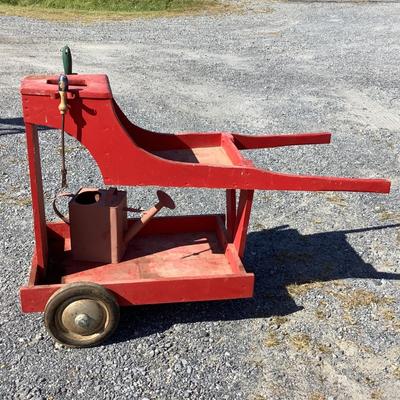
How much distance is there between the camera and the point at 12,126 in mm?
7840

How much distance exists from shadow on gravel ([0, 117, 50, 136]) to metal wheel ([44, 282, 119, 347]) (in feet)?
15.1

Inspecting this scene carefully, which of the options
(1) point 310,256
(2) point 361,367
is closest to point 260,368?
(2) point 361,367

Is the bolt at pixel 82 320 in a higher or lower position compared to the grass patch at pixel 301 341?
higher

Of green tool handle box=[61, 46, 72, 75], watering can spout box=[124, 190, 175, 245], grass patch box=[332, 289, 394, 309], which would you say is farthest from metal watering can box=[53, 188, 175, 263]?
grass patch box=[332, 289, 394, 309]

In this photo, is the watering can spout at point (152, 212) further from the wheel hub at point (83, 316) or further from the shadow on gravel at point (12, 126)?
the shadow on gravel at point (12, 126)

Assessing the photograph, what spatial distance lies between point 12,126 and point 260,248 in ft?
14.6

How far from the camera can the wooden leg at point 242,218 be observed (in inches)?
153

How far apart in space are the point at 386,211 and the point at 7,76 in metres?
7.35

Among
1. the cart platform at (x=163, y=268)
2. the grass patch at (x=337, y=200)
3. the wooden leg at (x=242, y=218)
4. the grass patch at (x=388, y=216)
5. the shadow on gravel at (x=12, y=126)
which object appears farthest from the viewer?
the shadow on gravel at (x=12, y=126)

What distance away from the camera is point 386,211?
5.72 metres

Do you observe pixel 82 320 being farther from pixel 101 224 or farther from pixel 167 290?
pixel 101 224

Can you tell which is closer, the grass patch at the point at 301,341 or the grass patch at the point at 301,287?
the grass patch at the point at 301,341

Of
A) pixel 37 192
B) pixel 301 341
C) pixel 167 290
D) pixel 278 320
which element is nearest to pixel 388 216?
pixel 278 320

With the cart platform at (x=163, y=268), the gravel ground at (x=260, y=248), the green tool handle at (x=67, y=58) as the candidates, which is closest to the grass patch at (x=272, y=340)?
the gravel ground at (x=260, y=248)
